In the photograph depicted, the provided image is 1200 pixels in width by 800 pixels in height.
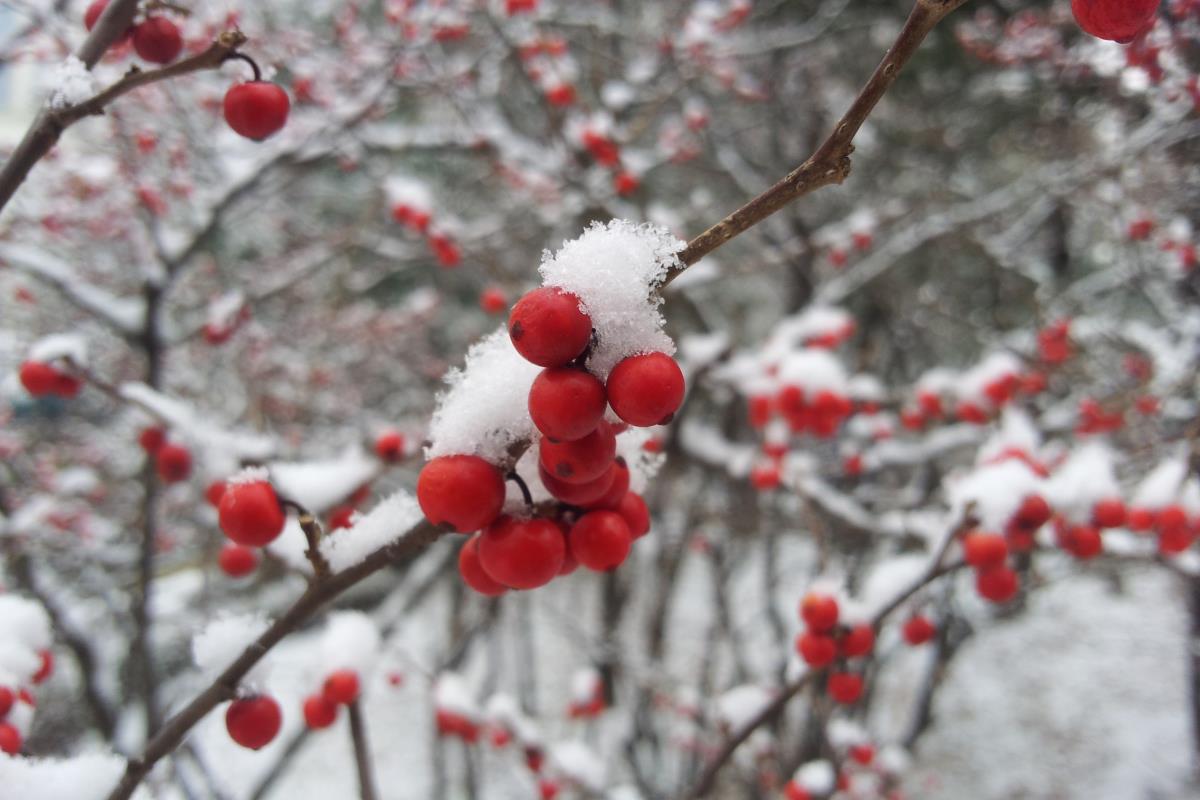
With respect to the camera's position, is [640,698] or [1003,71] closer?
[640,698]

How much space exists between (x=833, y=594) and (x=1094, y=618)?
823cm

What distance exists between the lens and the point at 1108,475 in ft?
6.24

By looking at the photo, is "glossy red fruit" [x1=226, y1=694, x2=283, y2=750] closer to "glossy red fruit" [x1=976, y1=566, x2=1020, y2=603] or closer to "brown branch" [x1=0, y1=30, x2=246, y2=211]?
"brown branch" [x1=0, y1=30, x2=246, y2=211]

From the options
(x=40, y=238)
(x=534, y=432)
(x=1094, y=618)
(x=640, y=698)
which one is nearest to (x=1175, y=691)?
(x=1094, y=618)

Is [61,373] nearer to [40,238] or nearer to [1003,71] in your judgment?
[40,238]

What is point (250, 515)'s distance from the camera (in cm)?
104

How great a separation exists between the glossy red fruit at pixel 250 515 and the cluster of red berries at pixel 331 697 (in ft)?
1.81

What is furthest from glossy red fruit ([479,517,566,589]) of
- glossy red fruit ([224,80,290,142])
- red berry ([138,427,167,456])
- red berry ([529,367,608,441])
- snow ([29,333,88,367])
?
red berry ([138,427,167,456])

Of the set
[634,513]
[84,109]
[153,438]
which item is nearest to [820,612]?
[634,513]

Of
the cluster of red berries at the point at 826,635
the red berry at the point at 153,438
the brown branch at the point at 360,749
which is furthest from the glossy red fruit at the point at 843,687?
the red berry at the point at 153,438

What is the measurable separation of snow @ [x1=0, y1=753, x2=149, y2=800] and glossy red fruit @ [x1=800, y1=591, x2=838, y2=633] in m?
1.44

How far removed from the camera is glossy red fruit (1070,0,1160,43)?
70 centimetres

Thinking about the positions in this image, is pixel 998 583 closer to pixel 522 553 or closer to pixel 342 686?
pixel 522 553

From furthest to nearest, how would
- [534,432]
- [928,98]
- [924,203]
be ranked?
[928,98]
[924,203]
[534,432]
